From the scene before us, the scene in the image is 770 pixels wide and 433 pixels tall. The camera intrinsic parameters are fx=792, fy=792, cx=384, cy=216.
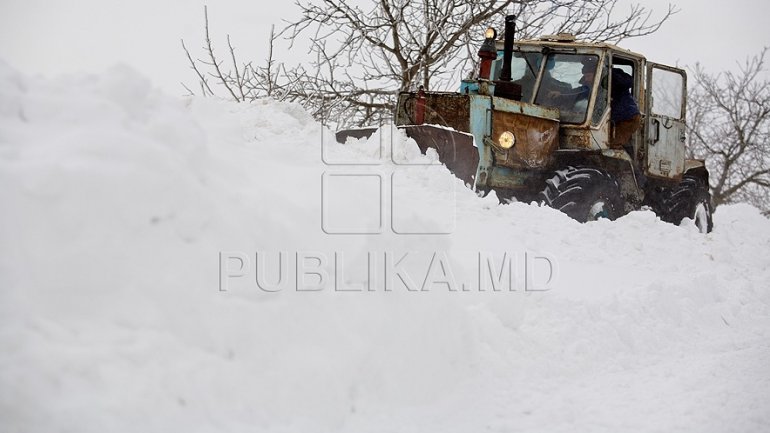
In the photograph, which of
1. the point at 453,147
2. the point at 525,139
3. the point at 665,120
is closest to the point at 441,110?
the point at 453,147

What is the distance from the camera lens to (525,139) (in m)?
8.32

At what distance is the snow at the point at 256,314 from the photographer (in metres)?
3.01

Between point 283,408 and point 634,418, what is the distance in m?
1.59

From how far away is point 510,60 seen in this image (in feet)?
27.7

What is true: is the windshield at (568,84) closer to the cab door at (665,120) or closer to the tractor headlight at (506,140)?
the tractor headlight at (506,140)

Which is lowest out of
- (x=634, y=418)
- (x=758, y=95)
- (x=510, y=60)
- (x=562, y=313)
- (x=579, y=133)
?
(x=634, y=418)

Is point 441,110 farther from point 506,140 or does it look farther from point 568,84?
point 568,84

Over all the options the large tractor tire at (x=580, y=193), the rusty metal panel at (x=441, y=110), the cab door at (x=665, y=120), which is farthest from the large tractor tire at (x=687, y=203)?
the rusty metal panel at (x=441, y=110)

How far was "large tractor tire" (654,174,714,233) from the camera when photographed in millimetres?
10188

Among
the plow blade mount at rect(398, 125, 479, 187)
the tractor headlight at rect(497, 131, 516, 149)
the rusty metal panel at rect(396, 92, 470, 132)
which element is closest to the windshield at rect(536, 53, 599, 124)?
the tractor headlight at rect(497, 131, 516, 149)

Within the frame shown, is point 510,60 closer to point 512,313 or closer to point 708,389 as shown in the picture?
point 512,313

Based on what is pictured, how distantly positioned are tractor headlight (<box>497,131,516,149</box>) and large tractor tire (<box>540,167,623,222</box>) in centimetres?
61

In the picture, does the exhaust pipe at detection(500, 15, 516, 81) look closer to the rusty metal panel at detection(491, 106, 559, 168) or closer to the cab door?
the rusty metal panel at detection(491, 106, 559, 168)

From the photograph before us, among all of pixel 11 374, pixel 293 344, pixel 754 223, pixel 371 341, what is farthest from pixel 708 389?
pixel 754 223
